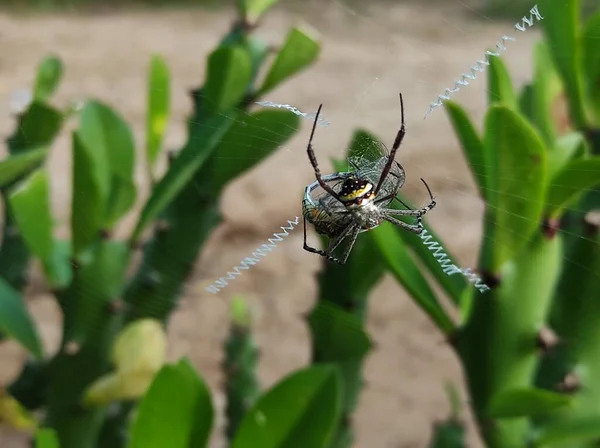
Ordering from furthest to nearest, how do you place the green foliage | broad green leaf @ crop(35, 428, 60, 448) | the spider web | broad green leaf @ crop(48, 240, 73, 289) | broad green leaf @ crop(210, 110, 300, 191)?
the spider web → the green foliage → broad green leaf @ crop(48, 240, 73, 289) → broad green leaf @ crop(210, 110, 300, 191) → broad green leaf @ crop(35, 428, 60, 448)

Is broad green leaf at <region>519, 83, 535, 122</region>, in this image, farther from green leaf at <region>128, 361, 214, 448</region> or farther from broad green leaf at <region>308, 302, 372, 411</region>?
green leaf at <region>128, 361, 214, 448</region>

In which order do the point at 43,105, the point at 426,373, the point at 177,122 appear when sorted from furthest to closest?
the point at 177,122
the point at 426,373
the point at 43,105

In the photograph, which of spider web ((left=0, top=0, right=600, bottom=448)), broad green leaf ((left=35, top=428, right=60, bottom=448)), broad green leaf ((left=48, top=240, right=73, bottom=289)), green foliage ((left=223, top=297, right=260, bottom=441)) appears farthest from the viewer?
spider web ((left=0, top=0, right=600, bottom=448))

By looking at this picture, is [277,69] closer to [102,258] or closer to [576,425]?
[102,258]

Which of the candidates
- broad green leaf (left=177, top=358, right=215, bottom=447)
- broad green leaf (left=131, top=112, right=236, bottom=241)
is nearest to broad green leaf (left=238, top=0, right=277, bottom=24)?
broad green leaf (left=131, top=112, right=236, bottom=241)

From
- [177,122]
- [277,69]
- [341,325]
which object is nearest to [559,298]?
[341,325]

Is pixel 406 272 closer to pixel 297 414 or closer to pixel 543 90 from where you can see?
pixel 297 414

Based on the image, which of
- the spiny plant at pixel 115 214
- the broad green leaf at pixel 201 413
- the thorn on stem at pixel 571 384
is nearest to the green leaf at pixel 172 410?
the broad green leaf at pixel 201 413

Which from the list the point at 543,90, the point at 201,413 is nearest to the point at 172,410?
the point at 201,413
